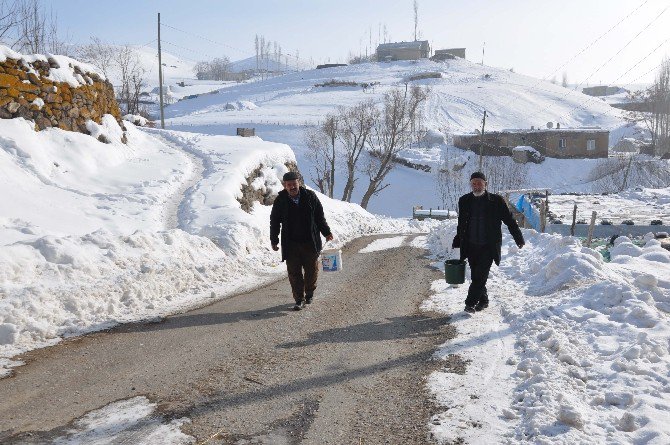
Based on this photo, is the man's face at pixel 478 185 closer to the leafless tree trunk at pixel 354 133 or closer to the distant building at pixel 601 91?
the leafless tree trunk at pixel 354 133

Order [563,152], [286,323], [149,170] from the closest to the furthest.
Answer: [286,323]
[149,170]
[563,152]

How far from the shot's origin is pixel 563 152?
72312 millimetres

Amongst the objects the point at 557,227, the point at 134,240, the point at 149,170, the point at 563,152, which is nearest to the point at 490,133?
the point at 563,152

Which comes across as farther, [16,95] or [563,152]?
[563,152]

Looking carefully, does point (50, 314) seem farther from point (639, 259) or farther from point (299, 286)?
point (639, 259)

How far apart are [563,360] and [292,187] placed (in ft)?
14.3

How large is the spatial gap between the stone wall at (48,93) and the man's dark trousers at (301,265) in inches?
376

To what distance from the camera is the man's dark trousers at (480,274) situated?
25.5ft

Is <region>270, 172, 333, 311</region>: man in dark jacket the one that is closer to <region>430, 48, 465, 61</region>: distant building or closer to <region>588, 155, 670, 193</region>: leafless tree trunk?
<region>588, 155, 670, 193</region>: leafless tree trunk

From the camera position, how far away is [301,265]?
845 centimetres

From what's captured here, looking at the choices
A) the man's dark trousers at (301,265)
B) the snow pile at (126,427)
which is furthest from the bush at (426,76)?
the snow pile at (126,427)

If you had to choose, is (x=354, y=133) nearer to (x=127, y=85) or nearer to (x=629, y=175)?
(x=127, y=85)

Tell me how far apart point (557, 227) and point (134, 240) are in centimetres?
2010

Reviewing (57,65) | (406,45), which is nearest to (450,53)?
(406,45)
